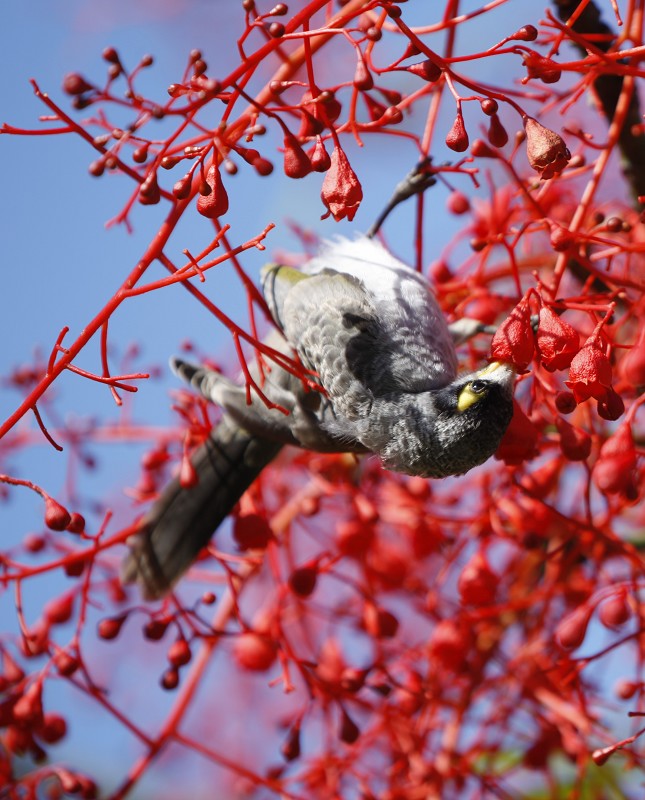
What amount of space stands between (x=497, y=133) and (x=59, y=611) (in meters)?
1.92

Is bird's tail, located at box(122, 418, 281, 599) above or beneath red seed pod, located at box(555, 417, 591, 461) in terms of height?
beneath

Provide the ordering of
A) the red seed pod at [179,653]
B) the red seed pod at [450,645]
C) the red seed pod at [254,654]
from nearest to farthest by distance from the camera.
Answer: the red seed pod at [179,653] < the red seed pod at [450,645] < the red seed pod at [254,654]

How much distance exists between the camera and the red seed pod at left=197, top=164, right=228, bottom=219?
2043 mm

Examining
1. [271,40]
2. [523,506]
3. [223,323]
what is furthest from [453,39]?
[523,506]

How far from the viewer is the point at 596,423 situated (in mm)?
3215

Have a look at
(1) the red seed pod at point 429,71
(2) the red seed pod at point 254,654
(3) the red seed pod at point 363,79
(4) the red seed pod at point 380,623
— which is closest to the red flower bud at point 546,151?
(1) the red seed pod at point 429,71

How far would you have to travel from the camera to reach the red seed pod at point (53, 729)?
2.95m

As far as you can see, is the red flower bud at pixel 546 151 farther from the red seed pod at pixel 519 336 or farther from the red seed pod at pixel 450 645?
the red seed pod at pixel 450 645

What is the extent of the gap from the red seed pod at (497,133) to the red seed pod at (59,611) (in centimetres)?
188

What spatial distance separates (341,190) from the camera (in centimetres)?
212

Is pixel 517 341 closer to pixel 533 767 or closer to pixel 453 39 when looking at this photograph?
pixel 453 39

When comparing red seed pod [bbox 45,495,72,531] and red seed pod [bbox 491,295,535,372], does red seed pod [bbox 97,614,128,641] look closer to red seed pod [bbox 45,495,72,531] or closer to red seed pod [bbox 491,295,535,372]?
red seed pod [bbox 45,495,72,531]

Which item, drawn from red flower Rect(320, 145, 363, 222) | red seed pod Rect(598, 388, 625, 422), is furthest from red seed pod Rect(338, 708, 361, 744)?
red flower Rect(320, 145, 363, 222)

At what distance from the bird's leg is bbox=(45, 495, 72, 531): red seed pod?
1.38m
